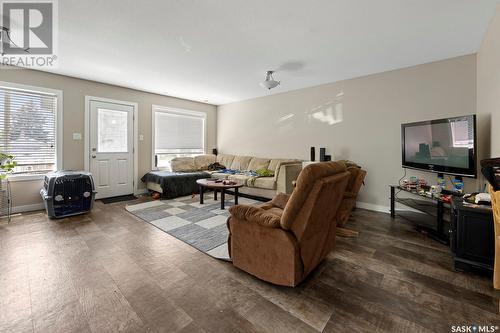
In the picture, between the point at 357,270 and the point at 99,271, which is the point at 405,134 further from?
the point at 99,271

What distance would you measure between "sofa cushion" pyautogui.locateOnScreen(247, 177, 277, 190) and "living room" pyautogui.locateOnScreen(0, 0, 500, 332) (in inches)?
1.8

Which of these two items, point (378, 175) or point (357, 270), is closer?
point (357, 270)

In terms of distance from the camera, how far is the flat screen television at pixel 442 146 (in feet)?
8.24

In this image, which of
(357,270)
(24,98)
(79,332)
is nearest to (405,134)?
(357,270)

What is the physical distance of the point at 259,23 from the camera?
2383mm

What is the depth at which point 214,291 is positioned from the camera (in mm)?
1708

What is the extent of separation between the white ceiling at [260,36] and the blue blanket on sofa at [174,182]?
2094 mm

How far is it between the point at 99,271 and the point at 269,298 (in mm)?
1559

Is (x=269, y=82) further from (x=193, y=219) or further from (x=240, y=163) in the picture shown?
(x=240, y=163)

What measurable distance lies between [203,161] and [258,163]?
1637 mm

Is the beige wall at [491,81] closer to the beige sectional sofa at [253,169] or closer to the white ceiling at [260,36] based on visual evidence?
the white ceiling at [260,36]

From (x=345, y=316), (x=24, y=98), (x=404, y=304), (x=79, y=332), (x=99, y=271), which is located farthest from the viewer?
(x=24, y=98)

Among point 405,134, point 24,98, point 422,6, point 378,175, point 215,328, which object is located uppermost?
point 422,6

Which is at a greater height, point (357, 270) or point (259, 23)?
point (259, 23)
